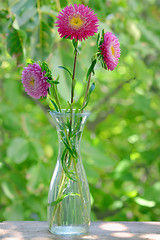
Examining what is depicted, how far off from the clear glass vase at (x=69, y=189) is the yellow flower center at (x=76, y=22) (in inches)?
5.8

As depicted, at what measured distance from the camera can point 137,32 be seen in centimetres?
121

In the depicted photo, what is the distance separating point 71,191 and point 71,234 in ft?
0.25

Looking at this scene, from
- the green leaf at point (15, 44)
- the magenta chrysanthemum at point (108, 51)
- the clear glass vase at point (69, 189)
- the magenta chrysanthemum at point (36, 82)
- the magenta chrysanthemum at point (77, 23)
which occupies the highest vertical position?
the green leaf at point (15, 44)

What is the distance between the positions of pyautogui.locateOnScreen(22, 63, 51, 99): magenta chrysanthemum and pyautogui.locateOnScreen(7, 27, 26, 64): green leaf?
0.19 meters

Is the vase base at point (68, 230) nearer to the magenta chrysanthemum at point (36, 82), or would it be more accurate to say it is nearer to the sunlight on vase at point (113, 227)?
the sunlight on vase at point (113, 227)

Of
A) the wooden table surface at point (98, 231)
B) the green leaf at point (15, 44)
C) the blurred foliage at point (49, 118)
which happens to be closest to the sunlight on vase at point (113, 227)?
the wooden table surface at point (98, 231)

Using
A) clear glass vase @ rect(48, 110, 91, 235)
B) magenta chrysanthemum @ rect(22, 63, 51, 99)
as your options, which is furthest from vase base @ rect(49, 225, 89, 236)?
magenta chrysanthemum @ rect(22, 63, 51, 99)

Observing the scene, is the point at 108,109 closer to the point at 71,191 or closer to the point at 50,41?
the point at 50,41

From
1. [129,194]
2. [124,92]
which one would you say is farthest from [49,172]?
[124,92]

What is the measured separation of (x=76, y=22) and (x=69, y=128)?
18 cm

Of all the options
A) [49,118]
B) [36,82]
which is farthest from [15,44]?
[49,118]

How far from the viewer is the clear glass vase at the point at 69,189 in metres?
0.56

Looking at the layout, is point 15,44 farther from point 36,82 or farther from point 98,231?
point 98,231

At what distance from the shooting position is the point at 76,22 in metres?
0.50
